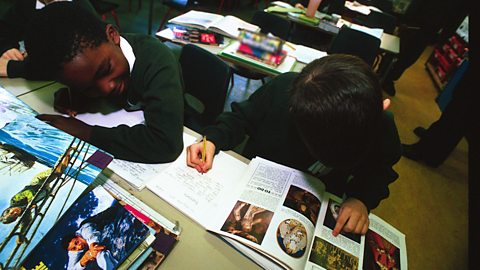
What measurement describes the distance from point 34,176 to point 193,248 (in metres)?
0.36

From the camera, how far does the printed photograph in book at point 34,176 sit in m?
0.46

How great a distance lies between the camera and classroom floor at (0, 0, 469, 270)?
1.63 m

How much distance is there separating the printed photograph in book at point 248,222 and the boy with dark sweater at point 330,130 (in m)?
0.17

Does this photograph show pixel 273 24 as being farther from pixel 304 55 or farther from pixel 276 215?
pixel 276 215

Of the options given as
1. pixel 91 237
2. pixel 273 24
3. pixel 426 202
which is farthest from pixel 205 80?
pixel 426 202

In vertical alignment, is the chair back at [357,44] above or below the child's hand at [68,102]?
above

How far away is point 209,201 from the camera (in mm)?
691

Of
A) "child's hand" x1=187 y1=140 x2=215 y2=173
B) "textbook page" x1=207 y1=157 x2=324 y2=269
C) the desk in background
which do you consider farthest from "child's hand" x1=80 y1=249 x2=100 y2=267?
the desk in background

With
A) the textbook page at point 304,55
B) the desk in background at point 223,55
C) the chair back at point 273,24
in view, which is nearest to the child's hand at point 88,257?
the desk in background at point 223,55

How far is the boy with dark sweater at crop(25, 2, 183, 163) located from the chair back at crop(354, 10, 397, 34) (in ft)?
8.36

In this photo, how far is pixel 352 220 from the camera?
0.69m

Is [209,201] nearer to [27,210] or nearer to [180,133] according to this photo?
[180,133]

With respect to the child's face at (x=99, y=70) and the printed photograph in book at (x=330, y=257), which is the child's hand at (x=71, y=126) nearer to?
the child's face at (x=99, y=70)

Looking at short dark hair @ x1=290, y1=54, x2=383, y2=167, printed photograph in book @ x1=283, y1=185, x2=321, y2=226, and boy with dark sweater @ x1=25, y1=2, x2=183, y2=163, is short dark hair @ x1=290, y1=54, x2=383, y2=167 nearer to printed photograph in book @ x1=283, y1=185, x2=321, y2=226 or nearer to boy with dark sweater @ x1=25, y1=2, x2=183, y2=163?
printed photograph in book @ x1=283, y1=185, x2=321, y2=226
